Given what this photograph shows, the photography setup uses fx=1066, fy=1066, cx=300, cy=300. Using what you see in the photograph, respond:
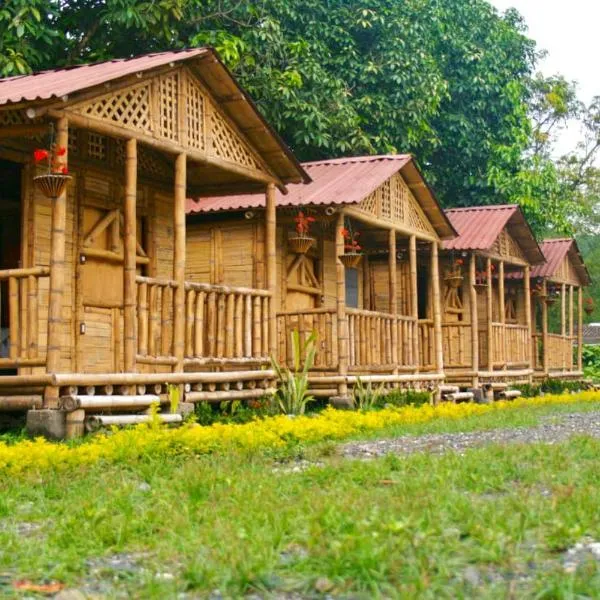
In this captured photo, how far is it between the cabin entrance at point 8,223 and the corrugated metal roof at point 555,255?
58.2 ft

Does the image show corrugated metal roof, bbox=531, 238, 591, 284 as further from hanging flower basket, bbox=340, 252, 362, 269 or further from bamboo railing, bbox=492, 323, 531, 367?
hanging flower basket, bbox=340, 252, 362, 269

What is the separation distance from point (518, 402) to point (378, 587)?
55.5ft

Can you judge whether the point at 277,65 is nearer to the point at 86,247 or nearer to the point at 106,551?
the point at 86,247

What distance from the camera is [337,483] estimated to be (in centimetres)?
708

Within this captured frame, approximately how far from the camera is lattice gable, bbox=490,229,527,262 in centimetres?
2464

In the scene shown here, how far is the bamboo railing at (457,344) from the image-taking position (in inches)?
927

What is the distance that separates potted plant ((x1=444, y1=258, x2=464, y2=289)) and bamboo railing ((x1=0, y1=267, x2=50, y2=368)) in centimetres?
1349

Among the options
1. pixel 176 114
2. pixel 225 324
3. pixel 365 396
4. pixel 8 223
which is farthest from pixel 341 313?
pixel 8 223

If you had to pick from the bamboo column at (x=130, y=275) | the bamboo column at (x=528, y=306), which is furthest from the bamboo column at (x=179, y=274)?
the bamboo column at (x=528, y=306)

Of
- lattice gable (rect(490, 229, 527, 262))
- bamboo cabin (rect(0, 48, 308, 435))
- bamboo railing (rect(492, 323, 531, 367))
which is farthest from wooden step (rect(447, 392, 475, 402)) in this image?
bamboo cabin (rect(0, 48, 308, 435))

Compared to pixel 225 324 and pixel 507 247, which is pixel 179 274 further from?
pixel 507 247

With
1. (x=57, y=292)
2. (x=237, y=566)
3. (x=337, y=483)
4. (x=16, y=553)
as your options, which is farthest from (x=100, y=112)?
(x=237, y=566)

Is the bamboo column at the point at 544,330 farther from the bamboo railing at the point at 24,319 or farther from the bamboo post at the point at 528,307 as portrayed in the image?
the bamboo railing at the point at 24,319

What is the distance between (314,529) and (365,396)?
38.6 feet
